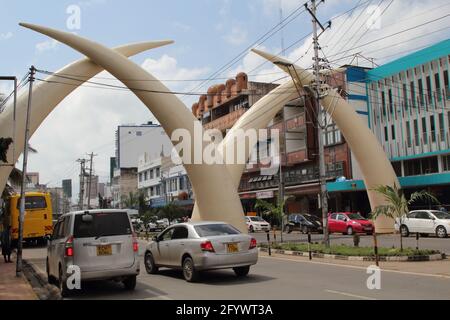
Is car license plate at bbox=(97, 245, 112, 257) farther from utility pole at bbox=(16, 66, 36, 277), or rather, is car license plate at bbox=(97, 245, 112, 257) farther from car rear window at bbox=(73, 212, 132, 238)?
utility pole at bbox=(16, 66, 36, 277)

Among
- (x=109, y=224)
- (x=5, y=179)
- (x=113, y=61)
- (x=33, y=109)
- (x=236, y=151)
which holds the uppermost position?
(x=113, y=61)

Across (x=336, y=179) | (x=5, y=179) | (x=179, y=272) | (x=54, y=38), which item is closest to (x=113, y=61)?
(x=54, y=38)

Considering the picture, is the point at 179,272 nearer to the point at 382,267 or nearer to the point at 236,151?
the point at 382,267

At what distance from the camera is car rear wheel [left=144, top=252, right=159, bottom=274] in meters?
15.0

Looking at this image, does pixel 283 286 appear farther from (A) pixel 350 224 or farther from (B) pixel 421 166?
(B) pixel 421 166

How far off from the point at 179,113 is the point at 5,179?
10115mm

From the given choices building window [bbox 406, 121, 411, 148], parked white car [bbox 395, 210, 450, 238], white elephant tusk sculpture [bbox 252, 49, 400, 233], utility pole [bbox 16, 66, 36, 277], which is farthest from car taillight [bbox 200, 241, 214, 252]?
building window [bbox 406, 121, 411, 148]

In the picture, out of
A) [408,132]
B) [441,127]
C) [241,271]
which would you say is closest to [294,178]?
[408,132]

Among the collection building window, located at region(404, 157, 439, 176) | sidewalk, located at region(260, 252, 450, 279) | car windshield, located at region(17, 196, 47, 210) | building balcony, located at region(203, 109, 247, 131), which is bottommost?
sidewalk, located at region(260, 252, 450, 279)

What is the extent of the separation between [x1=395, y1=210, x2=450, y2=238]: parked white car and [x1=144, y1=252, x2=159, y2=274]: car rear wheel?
15995 mm

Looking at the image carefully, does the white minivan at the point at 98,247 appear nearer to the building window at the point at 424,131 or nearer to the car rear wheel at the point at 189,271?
the car rear wheel at the point at 189,271

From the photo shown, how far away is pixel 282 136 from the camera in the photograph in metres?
51.9

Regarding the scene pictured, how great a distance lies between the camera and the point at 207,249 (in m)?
12.4

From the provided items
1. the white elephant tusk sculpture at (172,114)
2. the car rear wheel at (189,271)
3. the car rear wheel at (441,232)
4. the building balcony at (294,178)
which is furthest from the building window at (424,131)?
the car rear wheel at (189,271)
